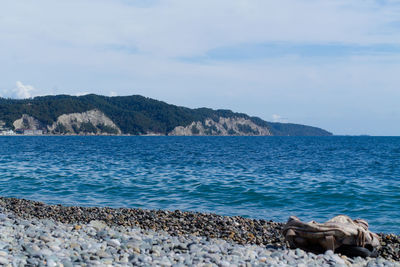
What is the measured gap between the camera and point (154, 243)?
10.3 meters

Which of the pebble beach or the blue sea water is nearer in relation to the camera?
the pebble beach

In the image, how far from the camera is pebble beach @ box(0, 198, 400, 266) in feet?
27.5

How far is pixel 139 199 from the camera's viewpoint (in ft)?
66.4

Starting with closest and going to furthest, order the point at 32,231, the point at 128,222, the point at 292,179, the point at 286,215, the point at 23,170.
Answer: the point at 32,231 < the point at 128,222 < the point at 286,215 < the point at 292,179 < the point at 23,170

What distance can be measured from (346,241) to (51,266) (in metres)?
6.86

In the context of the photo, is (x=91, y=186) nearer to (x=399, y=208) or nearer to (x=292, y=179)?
(x=292, y=179)

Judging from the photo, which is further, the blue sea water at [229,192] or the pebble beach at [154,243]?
the blue sea water at [229,192]

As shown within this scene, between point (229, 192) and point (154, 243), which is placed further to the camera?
point (229, 192)

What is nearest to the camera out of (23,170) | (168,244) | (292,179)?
(168,244)

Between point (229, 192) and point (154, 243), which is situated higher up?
point (154, 243)

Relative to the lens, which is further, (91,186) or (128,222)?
(91,186)

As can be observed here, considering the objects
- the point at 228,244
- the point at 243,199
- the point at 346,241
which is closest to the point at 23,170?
the point at 243,199

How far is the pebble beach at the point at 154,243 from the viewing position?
27.5 feet

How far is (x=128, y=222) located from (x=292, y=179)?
16.0m
